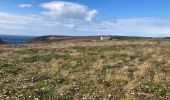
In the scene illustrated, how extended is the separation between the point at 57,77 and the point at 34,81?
1.90 m

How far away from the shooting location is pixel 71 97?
1936 centimetres

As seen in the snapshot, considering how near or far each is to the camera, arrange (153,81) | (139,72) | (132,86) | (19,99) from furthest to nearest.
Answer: (139,72), (153,81), (132,86), (19,99)

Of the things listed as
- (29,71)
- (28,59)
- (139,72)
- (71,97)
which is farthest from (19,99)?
(28,59)

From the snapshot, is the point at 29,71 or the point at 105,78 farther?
the point at 29,71

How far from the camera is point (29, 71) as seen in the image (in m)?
28.1

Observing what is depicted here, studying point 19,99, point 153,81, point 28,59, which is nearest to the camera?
point 19,99

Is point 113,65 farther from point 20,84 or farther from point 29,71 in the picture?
point 20,84

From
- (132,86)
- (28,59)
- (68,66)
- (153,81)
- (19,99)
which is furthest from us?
(28,59)

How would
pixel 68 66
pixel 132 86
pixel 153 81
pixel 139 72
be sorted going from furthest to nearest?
pixel 68 66 < pixel 139 72 < pixel 153 81 < pixel 132 86

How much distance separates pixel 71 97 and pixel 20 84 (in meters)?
4.73

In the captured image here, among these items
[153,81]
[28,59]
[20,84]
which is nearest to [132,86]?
[153,81]

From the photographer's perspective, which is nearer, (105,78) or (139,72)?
(105,78)

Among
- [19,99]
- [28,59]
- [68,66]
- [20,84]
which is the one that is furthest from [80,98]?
[28,59]

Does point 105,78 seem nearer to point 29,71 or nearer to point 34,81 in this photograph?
point 34,81
